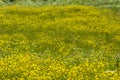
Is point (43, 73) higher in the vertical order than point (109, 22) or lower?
higher

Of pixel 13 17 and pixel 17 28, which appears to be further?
pixel 13 17

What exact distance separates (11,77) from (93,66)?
3.41m

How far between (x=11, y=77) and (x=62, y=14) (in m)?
23.5

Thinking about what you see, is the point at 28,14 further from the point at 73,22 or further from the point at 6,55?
the point at 6,55

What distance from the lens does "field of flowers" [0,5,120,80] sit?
15508mm

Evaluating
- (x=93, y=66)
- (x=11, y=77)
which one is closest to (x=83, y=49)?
(x=93, y=66)

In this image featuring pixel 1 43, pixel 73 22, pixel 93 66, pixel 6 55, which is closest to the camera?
pixel 93 66

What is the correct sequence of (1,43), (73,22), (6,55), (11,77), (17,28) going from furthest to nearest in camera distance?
(73,22)
(17,28)
(1,43)
(6,55)
(11,77)

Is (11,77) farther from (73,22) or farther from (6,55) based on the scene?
(73,22)

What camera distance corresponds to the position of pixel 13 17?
36062 millimetres

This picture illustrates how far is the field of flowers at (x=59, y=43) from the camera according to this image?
50.9 feet

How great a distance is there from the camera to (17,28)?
30.8 m

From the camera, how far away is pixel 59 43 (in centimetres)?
2541

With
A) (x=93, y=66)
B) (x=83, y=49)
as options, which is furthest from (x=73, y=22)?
(x=93, y=66)
